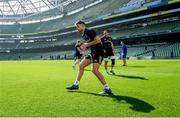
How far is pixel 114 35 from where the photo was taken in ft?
216

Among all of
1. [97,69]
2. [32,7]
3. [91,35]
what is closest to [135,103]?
[97,69]

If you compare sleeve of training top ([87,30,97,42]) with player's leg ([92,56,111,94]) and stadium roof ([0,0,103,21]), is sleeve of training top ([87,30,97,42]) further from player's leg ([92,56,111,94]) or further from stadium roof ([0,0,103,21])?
stadium roof ([0,0,103,21])

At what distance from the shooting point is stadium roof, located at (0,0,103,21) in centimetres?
8975

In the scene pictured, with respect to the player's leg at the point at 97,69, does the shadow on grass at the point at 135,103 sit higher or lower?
lower

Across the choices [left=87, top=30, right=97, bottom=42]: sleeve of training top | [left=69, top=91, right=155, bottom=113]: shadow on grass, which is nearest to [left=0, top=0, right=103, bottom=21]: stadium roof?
[left=87, top=30, right=97, bottom=42]: sleeve of training top

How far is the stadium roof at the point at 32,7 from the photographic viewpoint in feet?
294

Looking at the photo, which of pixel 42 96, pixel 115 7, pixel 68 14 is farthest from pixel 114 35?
pixel 42 96

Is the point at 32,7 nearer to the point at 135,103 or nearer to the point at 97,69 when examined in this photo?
the point at 97,69

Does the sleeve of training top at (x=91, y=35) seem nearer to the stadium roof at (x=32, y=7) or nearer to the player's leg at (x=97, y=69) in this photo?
the player's leg at (x=97, y=69)

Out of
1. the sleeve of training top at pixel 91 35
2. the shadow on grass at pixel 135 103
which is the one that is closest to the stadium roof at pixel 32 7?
the sleeve of training top at pixel 91 35

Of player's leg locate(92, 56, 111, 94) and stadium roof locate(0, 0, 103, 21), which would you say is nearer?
player's leg locate(92, 56, 111, 94)

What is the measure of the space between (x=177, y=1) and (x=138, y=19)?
11.4 m

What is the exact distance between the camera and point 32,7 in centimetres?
9906

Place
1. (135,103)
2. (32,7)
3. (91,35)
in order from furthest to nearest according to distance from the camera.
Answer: (32,7), (91,35), (135,103)
